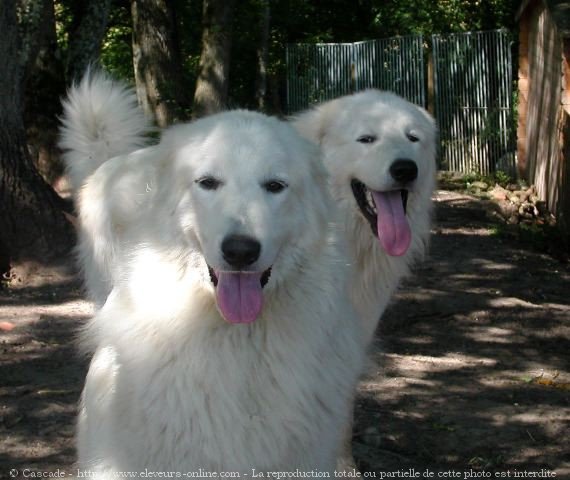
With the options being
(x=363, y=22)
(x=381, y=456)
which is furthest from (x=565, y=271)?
(x=363, y=22)

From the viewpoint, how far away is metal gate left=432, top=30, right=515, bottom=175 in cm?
1645

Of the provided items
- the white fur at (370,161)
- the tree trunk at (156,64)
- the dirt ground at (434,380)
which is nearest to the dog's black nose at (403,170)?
the white fur at (370,161)

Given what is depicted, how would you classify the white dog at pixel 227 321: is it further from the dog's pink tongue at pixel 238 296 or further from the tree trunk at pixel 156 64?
the tree trunk at pixel 156 64

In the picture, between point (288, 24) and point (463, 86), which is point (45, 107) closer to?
point (463, 86)

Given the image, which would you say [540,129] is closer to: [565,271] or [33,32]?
[565,271]

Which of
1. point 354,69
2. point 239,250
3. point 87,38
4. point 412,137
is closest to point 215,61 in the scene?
point 87,38

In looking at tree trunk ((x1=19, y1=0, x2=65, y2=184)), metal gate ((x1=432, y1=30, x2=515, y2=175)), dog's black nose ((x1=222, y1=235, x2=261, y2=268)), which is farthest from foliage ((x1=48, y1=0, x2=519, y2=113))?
dog's black nose ((x1=222, y1=235, x2=261, y2=268))

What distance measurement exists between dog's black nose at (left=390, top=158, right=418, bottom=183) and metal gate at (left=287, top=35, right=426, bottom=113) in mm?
13417

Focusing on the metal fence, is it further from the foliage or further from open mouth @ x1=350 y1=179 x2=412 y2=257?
open mouth @ x1=350 y1=179 x2=412 y2=257

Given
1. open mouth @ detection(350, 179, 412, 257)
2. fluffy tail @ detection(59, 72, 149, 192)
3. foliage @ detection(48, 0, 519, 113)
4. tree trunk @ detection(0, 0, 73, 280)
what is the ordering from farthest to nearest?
foliage @ detection(48, 0, 519, 113) < tree trunk @ detection(0, 0, 73, 280) < fluffy tail @ detection(59, 72, 149, 192) < open mouth @ detection(350, 179, 412, 257)

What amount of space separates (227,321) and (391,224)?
1998 millimetres

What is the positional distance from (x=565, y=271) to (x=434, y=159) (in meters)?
5.42

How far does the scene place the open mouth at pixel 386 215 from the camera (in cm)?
468

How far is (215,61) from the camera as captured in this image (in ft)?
45.6
